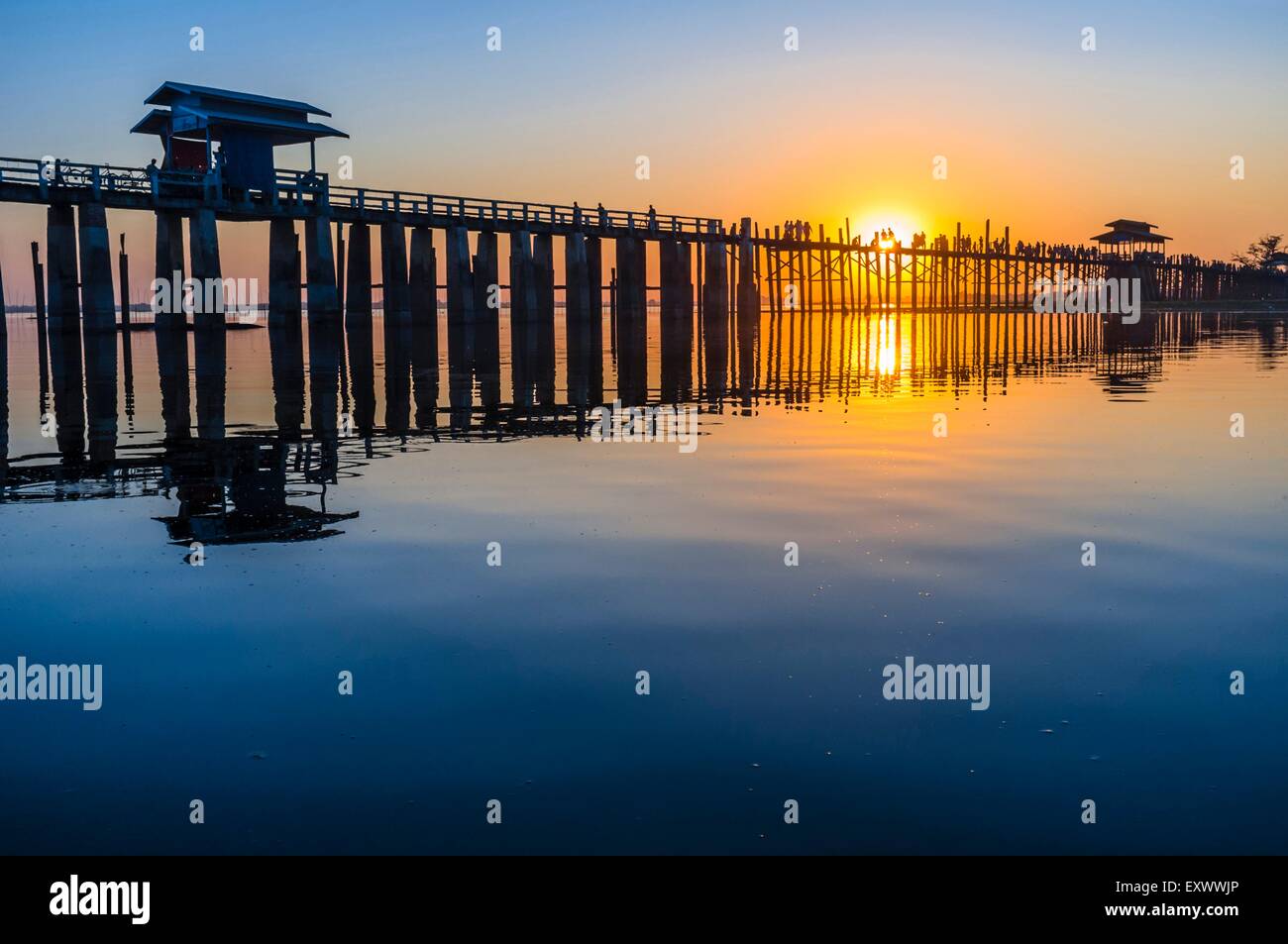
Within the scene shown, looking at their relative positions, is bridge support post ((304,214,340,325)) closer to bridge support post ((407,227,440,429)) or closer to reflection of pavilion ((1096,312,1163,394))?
bridge support post ((407,227,440,429))

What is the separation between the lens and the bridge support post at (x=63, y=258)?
36719 millimetres

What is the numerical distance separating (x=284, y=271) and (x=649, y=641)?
4048cm

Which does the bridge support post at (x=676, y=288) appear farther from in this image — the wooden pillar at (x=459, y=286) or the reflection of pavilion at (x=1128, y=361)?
the reflection of pavilion at (x=1128, y=361)

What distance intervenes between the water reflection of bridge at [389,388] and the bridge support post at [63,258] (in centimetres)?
122

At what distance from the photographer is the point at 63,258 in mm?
36906

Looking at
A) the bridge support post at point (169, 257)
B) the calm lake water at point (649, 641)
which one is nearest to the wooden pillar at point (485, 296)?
the bridge support post at point (169, 257)

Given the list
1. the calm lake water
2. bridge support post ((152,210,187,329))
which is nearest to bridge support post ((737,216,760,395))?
bridge support post ((152,210,187,329))

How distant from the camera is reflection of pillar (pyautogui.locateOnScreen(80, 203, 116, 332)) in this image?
118 feet

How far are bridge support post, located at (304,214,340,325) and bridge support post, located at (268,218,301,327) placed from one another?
52cm

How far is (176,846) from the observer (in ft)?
16.1

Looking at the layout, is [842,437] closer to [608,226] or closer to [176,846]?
[176,846]

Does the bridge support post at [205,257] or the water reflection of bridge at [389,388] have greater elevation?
the bridge support post at [205,257]

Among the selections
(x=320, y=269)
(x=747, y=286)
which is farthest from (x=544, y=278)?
(x=747, y=286)
